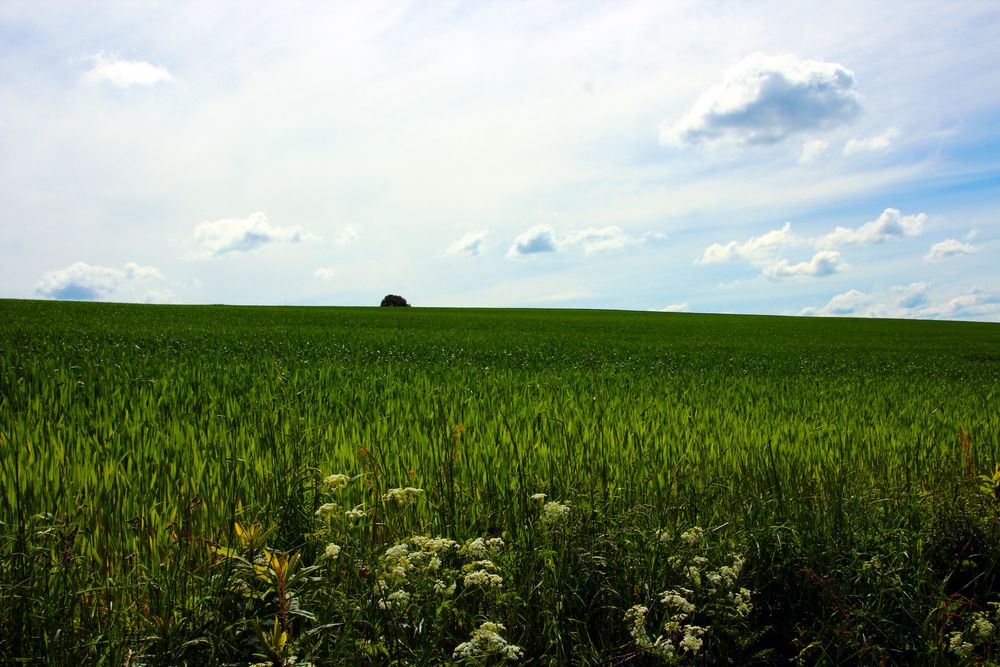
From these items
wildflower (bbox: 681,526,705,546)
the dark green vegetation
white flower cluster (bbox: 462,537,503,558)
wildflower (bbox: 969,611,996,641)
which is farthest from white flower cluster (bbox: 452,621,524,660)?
wildflower (bbox: 969,611,996,641)

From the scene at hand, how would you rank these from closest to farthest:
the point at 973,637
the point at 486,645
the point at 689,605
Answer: the point at 486,645 < the point at 689,605 < the point at 973,637

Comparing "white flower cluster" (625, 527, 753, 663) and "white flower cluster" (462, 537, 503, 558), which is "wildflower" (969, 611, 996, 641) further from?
"white flower cluster" (462, 537, 503, 558)

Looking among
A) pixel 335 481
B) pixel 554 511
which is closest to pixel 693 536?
pixel 554 511

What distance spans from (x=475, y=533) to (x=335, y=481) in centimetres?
100

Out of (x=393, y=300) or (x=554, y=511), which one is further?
(x=393, y=300)

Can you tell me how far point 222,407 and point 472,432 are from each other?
115 inches

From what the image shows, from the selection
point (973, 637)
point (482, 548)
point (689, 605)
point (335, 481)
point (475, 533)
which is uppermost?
point (335, 481)

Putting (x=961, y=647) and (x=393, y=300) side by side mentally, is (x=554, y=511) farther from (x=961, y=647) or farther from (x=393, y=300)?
(x=393, y=300)

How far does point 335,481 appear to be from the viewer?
2848 mm

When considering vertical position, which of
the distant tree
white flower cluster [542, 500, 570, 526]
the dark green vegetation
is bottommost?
the dark green vegetation

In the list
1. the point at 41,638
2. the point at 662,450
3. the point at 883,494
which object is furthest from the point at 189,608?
the point at 883,494

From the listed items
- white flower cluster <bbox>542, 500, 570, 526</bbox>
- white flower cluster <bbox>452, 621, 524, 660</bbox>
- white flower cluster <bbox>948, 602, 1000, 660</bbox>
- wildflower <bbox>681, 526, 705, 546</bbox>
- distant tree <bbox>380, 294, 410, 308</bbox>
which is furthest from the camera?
distant tree <bbox>380, 294, 410, 308</bbox>

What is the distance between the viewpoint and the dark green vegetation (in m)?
2.31

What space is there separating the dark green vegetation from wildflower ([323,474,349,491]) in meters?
0.05
